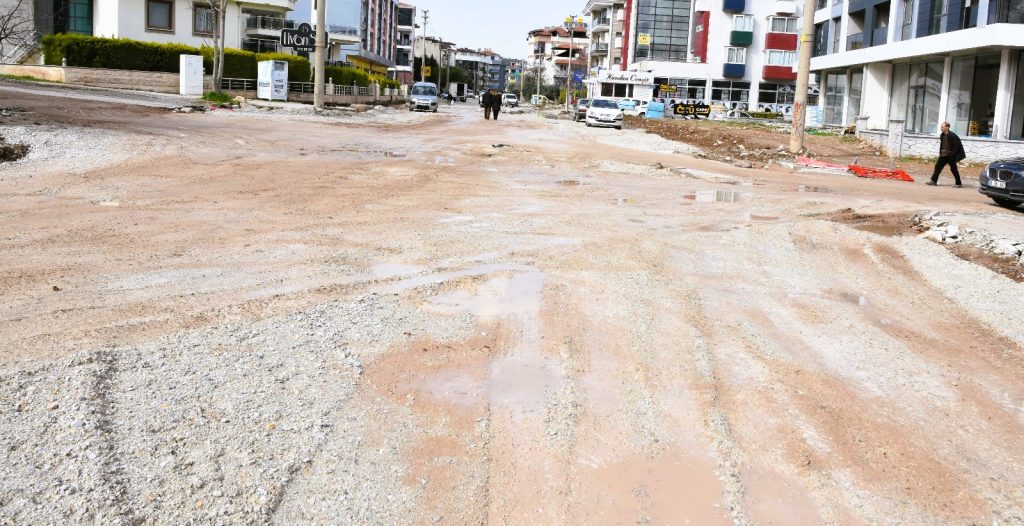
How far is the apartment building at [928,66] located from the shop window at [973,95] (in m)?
→ 0.04

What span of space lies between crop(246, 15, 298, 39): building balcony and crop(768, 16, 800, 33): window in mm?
40157

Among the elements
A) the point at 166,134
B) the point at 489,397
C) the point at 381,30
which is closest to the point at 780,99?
the point at 381,30

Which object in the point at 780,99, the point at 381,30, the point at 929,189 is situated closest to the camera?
the point at 929,189

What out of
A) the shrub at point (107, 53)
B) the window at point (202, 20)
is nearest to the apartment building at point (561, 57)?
the window at point (202, 20)

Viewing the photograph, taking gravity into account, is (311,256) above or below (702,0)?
Result: below

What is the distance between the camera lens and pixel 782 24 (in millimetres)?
82250

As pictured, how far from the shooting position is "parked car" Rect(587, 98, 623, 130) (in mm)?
49156

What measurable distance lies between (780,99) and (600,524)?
275 ft

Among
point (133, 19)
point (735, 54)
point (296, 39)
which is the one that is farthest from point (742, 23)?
point (133, 19)

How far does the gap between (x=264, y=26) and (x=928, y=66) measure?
158ft

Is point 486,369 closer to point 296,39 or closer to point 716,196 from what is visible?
point 716,196

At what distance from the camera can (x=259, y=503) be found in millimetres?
4160

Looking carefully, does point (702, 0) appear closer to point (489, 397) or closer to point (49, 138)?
point (49, 138)

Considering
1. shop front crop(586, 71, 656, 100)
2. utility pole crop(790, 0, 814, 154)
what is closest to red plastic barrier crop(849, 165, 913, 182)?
utility pole crop(790, 0, 814, 154)
